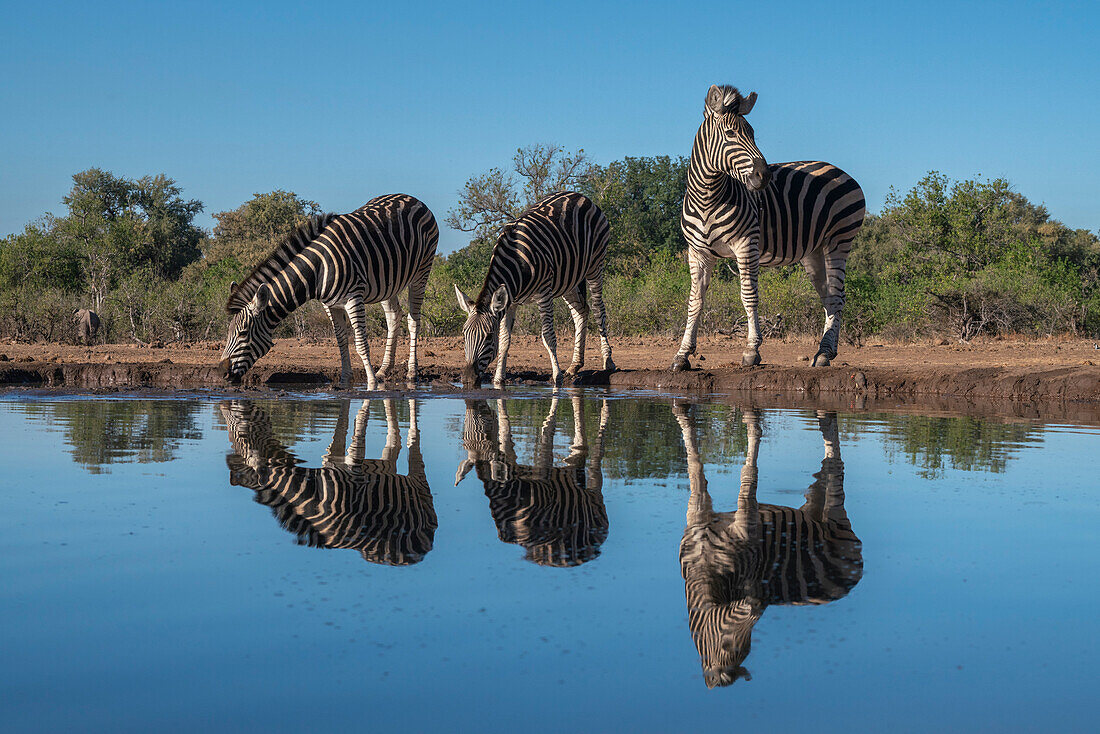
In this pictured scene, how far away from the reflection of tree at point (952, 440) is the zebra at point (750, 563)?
1257mm

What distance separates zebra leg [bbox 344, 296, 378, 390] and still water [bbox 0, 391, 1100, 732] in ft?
17.2

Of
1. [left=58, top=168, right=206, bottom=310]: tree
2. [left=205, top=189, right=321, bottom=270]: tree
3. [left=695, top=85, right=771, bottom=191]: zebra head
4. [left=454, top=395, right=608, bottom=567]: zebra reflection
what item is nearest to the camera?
[left=454, top=395, right=608, bottom=567]: zebra reflection

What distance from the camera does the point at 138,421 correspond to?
7.75 metres

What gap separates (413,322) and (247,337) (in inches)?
102

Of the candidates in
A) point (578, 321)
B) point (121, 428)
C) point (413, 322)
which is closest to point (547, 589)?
point (121, 428)

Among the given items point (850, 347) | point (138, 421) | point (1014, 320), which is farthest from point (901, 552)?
point (1014, 320)

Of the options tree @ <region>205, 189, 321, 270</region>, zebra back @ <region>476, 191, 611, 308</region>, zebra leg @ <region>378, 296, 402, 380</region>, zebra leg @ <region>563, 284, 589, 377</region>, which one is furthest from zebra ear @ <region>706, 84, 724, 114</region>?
tree @ <region>205, 189, 321, 270</region>

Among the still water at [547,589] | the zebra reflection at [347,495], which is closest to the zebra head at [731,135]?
the still water at [547,589]

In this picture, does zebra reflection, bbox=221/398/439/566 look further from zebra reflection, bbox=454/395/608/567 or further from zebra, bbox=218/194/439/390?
zebra, bbox=218/194/439/390

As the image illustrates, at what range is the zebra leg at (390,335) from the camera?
12.8 meters

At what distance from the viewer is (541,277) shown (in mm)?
11430

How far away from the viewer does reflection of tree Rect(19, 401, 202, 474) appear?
19.1ft

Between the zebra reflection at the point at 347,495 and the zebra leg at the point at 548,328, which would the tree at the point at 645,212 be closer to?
the zebra leg at the point at 548,328

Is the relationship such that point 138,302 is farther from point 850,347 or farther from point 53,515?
→ point 53,515
